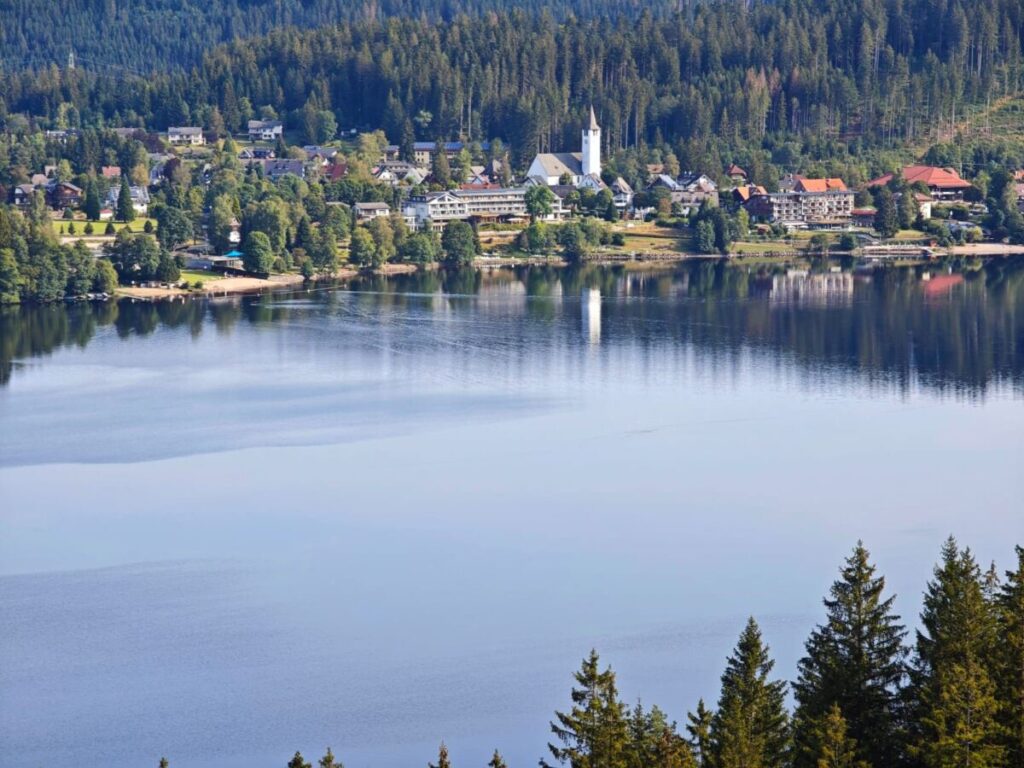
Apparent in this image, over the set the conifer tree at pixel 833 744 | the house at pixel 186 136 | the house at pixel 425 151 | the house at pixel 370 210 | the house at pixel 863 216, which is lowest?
the conifer tree at pixel 833 744

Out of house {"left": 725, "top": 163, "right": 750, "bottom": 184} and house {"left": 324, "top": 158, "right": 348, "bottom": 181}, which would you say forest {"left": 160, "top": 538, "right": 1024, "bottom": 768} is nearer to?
house {"left": 324, "top": 158, "right": 348, "bottom": 181}

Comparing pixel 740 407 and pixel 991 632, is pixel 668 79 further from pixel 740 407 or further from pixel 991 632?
pixel 991 632

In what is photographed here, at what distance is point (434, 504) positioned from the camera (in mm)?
19203

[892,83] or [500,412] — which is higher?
[892,83]

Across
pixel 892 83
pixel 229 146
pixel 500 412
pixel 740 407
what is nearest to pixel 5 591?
pixel 500 412

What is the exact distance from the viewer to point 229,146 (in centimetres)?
5431

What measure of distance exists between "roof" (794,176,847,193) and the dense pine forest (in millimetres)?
3714

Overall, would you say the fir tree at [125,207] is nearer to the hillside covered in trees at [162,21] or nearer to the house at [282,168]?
the house at [282,168]

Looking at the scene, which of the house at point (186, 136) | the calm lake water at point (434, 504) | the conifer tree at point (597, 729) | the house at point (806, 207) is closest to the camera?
the conifer tree at point (597, 729)

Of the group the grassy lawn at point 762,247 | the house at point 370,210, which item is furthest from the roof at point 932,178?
the house at point 370,210

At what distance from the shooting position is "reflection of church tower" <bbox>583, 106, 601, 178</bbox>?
52.5 m

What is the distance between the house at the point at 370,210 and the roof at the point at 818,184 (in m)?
11.2

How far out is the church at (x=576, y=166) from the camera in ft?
168

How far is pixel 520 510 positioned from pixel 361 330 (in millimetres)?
13271
